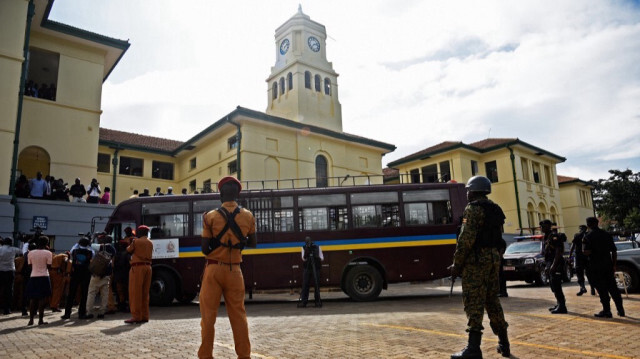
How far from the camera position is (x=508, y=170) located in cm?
3731

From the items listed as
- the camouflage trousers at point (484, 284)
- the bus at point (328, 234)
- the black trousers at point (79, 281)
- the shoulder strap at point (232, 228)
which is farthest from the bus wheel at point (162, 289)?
the camouflage trousers at point (484, 284)

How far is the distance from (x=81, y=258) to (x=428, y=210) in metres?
8.92

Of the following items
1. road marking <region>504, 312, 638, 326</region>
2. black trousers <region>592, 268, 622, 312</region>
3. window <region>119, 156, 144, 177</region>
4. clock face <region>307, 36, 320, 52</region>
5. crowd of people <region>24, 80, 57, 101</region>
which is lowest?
road marking <region>504, 312, 638, 326</region>

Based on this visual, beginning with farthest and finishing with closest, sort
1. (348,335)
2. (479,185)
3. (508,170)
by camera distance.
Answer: (508,170), (348,335), (479,185)

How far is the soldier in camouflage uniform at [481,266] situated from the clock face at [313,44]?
33651mm

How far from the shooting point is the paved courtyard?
527 cm

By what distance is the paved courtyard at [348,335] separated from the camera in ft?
17.3

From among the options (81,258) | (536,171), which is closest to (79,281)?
(81,258)

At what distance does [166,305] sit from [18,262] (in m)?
3.88

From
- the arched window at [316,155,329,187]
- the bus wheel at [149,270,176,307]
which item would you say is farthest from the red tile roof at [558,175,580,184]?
the bus wheel at [149,270,176,307]

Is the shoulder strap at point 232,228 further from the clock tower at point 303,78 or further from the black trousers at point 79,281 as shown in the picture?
the clock tower at point 303,78

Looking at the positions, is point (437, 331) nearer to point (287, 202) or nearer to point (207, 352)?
point (207, 352)

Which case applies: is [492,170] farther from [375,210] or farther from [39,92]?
[39,92]

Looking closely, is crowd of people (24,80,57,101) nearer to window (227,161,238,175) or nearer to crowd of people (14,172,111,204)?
crowd of people (14,172,111,204)
